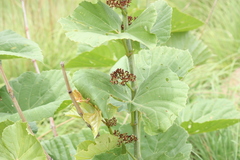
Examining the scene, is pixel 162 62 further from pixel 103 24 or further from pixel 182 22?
pixel 182 22

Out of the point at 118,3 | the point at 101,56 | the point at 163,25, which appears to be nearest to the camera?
the point at 118,3

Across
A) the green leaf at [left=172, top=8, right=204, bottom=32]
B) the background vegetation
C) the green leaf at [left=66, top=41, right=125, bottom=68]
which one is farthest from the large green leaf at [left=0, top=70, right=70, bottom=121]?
the background vegetation

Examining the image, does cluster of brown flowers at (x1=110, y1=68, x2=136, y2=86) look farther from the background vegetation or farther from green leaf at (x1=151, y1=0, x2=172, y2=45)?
the background vegetation

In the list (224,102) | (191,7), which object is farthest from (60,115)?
(191,7)

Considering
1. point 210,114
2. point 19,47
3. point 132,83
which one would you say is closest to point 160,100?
point 132,83

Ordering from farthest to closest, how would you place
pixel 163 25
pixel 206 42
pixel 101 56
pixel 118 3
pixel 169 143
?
pixel 206 42 → pixel 101 56 → pixel 169 143 → pixel 163 25 → pixel 118 3

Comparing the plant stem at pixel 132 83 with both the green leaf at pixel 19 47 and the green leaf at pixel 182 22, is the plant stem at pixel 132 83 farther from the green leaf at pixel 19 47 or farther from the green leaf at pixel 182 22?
the green leaf at pixel 182 22

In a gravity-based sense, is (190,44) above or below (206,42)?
above
